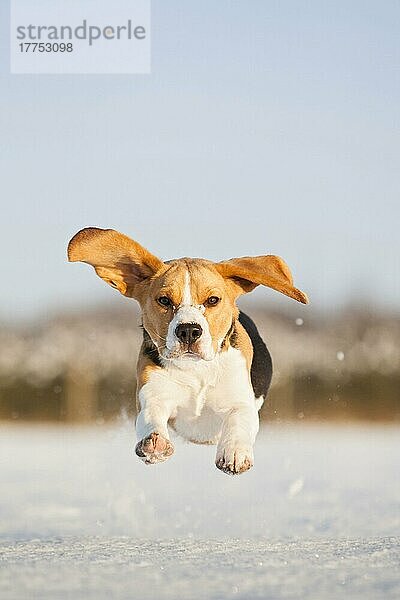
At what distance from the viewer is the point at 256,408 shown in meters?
5.23

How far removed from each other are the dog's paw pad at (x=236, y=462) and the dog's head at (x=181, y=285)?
1.55 feet

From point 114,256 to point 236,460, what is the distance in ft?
3.92

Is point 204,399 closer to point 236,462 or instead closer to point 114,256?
point 236,462

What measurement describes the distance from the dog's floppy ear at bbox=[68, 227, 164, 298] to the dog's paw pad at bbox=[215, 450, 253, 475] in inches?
38.0

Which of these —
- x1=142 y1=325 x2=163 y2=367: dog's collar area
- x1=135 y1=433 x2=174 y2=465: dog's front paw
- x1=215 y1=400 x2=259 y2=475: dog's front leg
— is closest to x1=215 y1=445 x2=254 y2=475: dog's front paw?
x1=215 y1=400 x2=259 y2=475: dog's front leg

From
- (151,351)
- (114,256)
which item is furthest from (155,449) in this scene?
(114,256)

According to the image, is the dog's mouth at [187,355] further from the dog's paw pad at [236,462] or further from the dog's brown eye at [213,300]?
the dog's paw pad at [236,462]

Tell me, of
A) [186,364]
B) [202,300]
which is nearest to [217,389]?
[186,364]

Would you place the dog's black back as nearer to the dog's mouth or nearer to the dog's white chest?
the dog's white chest

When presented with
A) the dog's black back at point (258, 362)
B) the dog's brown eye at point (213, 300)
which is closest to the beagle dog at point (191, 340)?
the dog's brown eye at point (213, 300)

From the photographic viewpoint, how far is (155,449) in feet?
14.9

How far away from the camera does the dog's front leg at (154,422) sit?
15.0 ft

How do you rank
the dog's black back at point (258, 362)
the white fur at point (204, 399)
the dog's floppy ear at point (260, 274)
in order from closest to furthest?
the white fur at point (204, 399)
the dog's floppy ear at point (260, 274)
the dog's black back at point (258, 362)

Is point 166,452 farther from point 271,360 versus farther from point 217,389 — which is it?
point 271,360
